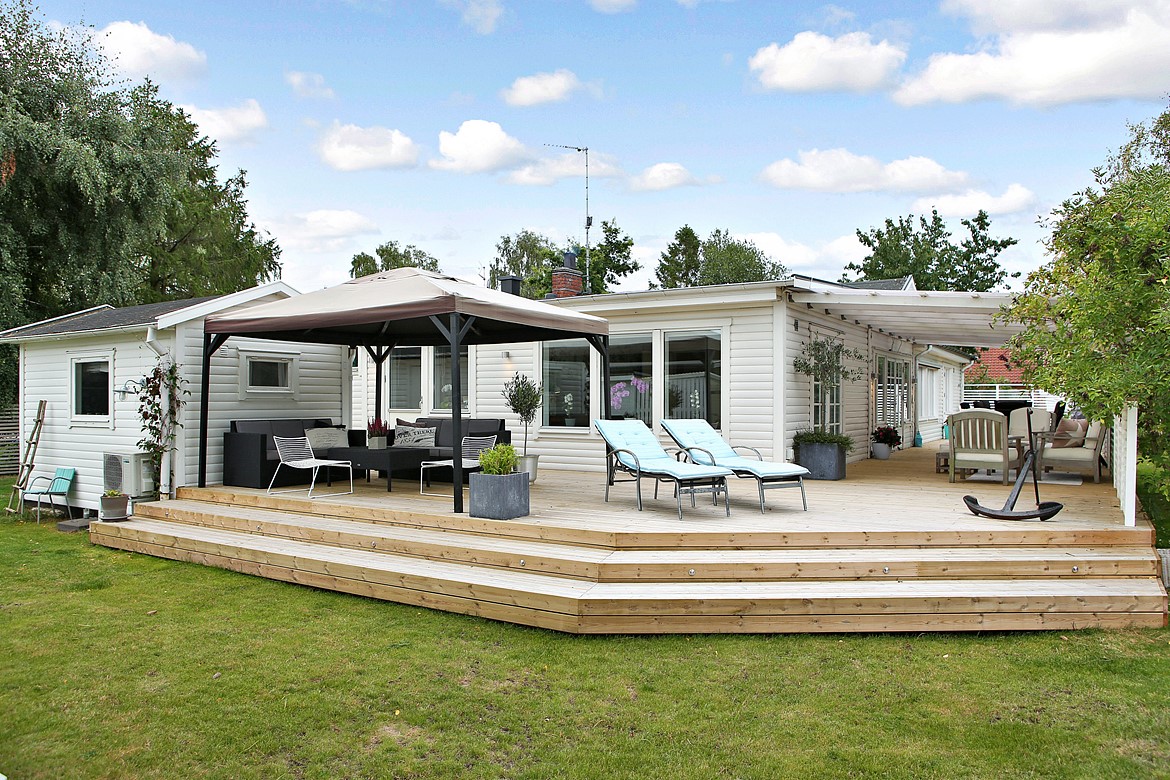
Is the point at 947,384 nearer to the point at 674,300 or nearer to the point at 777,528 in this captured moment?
the point at 674,300

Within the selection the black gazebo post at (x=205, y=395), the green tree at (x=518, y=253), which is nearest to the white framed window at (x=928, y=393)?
the black gazebo post at (x=205, y=395)

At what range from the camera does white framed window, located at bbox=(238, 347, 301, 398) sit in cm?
991

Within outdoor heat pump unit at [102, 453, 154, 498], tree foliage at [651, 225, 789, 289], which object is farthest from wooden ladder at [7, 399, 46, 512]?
tree foliage at [651, 225, 789, 289]

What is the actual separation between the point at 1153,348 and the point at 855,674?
3.53 meters

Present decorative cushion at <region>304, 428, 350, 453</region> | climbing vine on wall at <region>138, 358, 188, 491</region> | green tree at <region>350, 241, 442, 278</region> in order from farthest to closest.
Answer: green tree at <region>350, 241, 442, 278</region> → decorative cushion at <region>304, 428, 350, 453</region> → climbing vine on wall at <region>138, 358, 188, 491</region>

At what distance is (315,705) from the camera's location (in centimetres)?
392

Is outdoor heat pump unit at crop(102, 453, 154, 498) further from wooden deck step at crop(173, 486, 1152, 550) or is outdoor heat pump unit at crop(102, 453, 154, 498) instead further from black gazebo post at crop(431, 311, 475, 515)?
black gazebo post at crop(431, 311, 475, 515)

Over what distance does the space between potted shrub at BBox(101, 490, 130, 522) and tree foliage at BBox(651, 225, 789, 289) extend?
1274 inches

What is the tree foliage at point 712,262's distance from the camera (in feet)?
131

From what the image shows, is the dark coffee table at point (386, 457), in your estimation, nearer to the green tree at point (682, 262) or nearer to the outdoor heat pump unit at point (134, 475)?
the outdoor heat pump unit at point (134, 475)

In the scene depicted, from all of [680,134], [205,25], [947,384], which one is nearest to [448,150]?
[680,134]

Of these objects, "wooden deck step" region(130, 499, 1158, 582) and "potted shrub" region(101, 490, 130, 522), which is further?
"potted shrub" region(101, 490, 130, 522)

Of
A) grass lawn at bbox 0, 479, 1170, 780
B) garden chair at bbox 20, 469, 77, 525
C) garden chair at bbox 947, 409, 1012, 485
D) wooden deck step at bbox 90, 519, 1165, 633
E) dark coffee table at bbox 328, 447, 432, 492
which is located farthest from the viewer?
garden chair at bbox 20, 469, 77, 525

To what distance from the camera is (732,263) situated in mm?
39875
